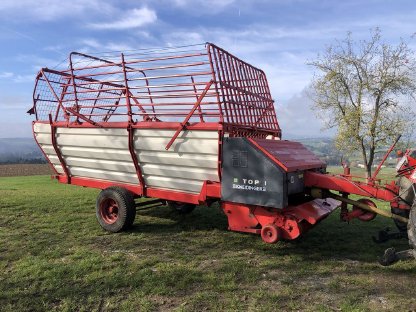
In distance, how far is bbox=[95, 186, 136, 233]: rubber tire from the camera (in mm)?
6562

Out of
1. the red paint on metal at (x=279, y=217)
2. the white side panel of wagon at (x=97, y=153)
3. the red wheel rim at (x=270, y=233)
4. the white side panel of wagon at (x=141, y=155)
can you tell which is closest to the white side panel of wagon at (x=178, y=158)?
the white side panel of wagon at (x=141, y=155)

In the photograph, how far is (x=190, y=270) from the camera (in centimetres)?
492

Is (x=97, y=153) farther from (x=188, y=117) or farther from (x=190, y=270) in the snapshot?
(x=190, y=270)

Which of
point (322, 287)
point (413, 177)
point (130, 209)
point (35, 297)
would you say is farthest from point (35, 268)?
point (413, 177)

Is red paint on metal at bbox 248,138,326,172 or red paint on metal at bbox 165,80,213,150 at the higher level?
red paint on metal at bbox 165,80,213,150

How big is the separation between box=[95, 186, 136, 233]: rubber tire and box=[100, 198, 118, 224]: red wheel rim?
0.43ft

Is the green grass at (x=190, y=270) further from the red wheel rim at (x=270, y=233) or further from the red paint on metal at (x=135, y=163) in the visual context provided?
the red paint on metal at (x=135, y=163)

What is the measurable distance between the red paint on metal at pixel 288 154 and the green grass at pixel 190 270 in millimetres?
1381

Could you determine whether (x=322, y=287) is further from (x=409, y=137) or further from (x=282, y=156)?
(x=409, y=137)

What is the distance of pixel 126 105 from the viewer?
632 centimetres

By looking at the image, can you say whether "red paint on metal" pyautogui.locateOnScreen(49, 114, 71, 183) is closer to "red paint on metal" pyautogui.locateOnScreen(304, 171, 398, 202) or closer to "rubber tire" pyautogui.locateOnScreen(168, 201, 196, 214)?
Answer: "rubber tire" pyautogui.locateOnScreen(168, 201, 196, 214)

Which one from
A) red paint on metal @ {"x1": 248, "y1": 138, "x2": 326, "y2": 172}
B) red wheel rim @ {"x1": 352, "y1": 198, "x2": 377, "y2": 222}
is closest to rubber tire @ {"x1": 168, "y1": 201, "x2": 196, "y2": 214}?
red paint on metal @ {"x1": 248, "y1": 138, "x2": 326, "y2": 172}

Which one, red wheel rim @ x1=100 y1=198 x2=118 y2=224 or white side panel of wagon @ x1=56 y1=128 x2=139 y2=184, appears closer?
white side panel of wagon @ x1=56 y1=128 x2=139 y2=184

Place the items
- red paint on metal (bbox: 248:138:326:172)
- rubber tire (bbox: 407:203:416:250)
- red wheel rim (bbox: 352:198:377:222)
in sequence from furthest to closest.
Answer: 1. red wheel rim (bbox: 352:198:377:222)
2. red paint on metal (bbox: 248:138:326:172)
3. rubber tire (bbox: 407:203:416:250)
